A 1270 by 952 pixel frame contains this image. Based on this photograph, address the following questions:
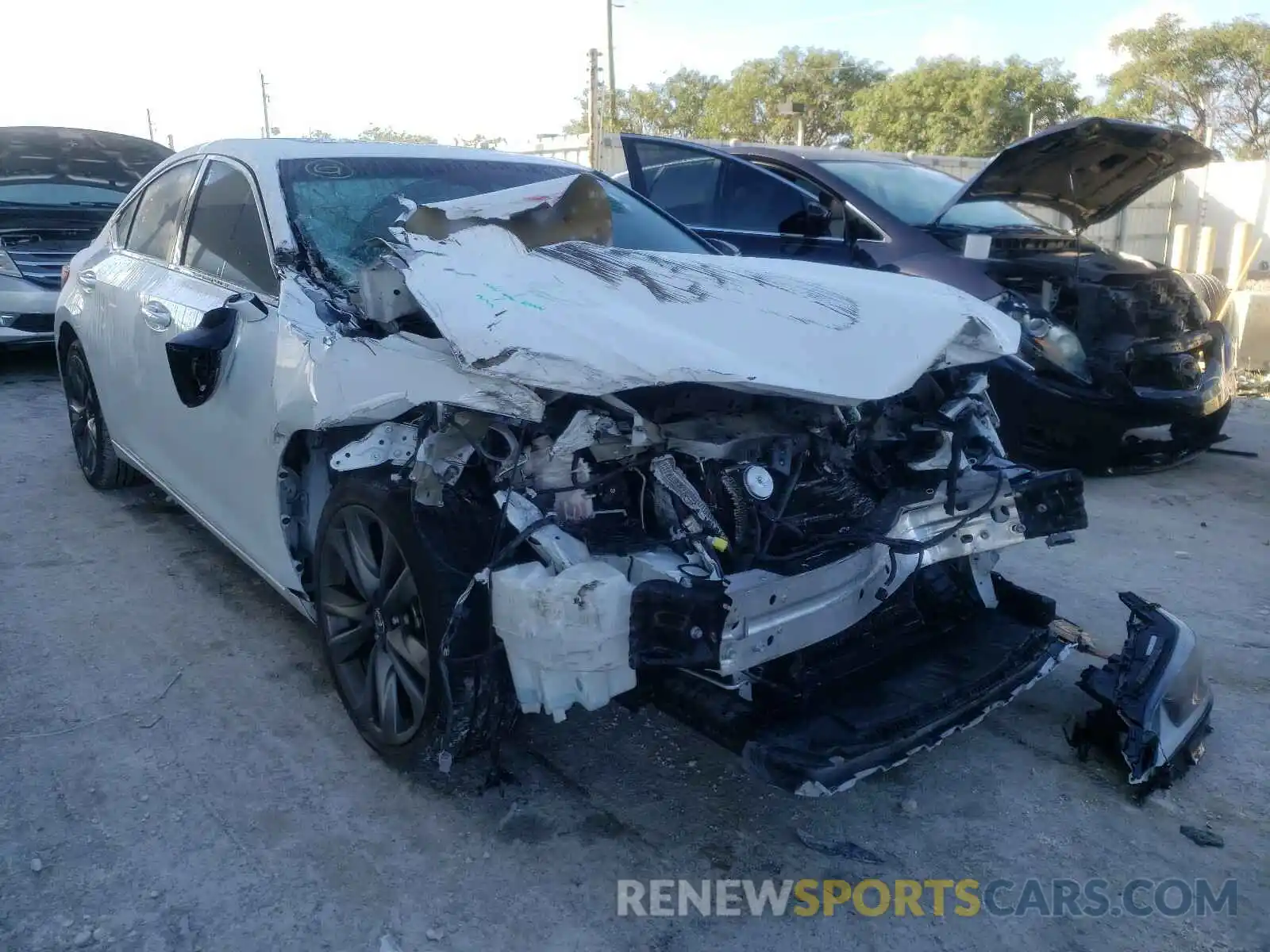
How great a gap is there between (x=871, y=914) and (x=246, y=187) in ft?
10.1

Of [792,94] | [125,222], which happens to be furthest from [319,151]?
[792,94]

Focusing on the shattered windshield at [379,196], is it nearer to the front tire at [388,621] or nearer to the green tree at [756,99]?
the front tire at [388,621]

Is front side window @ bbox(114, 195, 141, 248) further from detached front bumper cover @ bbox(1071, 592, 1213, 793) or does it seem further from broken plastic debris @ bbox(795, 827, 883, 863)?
detached front bumper cover @ bbox(1071, 592, 1213, 793)

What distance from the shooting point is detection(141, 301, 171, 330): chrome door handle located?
3738 mm

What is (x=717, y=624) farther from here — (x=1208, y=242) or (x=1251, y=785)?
(x=1208, y=242)

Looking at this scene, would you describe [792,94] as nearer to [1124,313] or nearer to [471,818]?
[1124,313]

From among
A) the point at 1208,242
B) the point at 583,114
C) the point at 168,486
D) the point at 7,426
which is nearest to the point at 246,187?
the point at 168,486

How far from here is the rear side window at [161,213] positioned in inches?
163

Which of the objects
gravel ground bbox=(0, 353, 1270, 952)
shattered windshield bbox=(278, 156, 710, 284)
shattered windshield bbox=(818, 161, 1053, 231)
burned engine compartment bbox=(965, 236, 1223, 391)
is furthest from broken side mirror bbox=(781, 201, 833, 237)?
gravel ground bbox=(0, 353, 1270, 952)

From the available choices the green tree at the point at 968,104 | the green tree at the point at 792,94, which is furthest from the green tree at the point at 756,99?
the green tree at the point at 968,104

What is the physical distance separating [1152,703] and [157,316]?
3620 mm

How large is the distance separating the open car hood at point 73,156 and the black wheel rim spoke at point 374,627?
27.0ft

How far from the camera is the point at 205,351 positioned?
3.24 m

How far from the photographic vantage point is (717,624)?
83.7 inches
